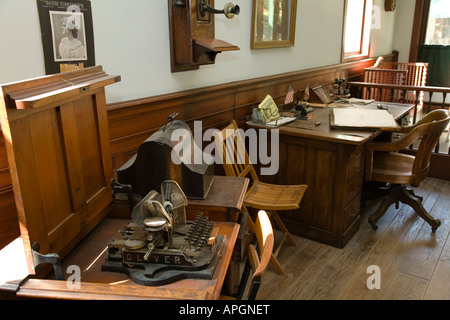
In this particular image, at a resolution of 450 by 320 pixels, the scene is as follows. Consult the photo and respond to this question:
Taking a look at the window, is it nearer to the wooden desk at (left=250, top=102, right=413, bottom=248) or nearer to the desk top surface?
the desk top surface

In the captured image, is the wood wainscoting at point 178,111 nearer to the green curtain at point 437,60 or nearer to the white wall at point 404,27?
the white wall at point 404,27

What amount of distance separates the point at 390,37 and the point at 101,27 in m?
5.96

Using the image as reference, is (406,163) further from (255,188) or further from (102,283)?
(102,283)

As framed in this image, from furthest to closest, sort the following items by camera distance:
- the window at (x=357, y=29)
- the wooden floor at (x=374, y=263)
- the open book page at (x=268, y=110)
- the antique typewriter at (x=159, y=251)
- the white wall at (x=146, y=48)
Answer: the window at (x=357, y=29), the open book page at (x=268, y=110), the wooden floor at (x=374, y=263), the white wall at (x=146, y=48), the antique typewriter at (x=159, y=251)

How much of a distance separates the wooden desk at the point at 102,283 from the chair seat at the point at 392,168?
1.96 m

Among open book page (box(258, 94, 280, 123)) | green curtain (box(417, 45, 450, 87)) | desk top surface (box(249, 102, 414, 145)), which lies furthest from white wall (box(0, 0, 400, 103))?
green curtain (box(417, 45, 450, 87))

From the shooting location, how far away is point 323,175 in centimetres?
282

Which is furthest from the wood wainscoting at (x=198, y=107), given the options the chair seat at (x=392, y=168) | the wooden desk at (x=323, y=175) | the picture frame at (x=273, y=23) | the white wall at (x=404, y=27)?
the white wall at (x=404, y=27)

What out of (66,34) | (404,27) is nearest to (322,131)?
(66,34)

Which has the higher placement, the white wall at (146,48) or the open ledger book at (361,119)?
the white wall at (146,48)

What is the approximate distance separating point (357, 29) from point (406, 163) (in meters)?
2.73

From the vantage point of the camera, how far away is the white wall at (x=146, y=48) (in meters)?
1.54

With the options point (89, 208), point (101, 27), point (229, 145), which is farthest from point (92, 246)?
point (229, 145)
